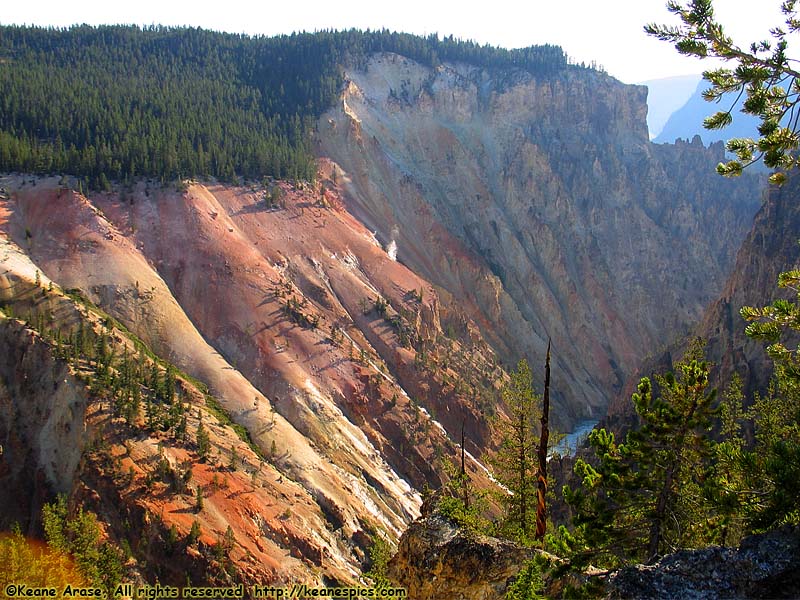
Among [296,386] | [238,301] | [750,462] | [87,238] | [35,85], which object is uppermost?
[35,85]

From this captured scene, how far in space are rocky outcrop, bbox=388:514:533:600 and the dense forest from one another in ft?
202

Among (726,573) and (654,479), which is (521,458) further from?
(726,573)

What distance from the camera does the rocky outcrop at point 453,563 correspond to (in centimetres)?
1509

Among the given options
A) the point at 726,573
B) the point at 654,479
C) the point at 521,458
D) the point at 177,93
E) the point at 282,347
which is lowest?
the point at 282,347

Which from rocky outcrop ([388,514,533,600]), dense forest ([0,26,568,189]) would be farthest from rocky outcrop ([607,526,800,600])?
dense forest ([0,26,568,189])

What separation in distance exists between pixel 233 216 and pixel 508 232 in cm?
4950

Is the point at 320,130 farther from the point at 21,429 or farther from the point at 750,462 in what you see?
the point at 750,462

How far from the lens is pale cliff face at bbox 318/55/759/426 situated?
9356 cm

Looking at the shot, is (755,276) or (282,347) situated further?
(755,276)

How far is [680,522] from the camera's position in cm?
1435

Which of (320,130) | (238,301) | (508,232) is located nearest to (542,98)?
(508,232)

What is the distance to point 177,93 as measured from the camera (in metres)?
90.4

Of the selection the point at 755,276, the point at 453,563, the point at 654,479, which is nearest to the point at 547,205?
the point at 755,276

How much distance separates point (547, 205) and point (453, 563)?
10148cm
